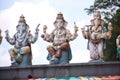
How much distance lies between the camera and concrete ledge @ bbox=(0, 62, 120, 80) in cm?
1353

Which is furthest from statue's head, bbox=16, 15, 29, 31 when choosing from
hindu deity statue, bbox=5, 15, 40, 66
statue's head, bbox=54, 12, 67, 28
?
statue's head, bbox=54, 12, 67, 28

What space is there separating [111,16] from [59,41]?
29.2 ft

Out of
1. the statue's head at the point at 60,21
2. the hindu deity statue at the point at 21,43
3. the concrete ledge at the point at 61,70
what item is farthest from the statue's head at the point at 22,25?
the concrete ledge at the point at 61,70

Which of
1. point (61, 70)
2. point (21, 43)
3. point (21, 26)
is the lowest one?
point (61, 70)

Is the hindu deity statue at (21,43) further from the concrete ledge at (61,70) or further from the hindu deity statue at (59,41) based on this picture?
the hindu deity statue at (59,41)

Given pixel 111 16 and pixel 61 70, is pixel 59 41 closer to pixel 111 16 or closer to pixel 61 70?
pixel 61 70

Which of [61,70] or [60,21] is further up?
[60,21]

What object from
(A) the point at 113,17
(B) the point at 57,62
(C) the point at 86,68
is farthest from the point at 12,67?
(A) the point at 113,17

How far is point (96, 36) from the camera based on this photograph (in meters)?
13.9

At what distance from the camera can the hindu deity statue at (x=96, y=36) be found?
45.2 feet

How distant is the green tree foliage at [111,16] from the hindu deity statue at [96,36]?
7.03 metres

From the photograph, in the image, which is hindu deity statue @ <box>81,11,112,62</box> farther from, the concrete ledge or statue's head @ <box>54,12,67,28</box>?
statue's head @ <box>54,12,67,28</box>

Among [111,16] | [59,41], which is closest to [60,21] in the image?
[59,41]

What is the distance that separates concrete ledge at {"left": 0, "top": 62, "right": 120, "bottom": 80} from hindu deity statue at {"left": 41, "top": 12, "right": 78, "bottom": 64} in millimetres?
340
